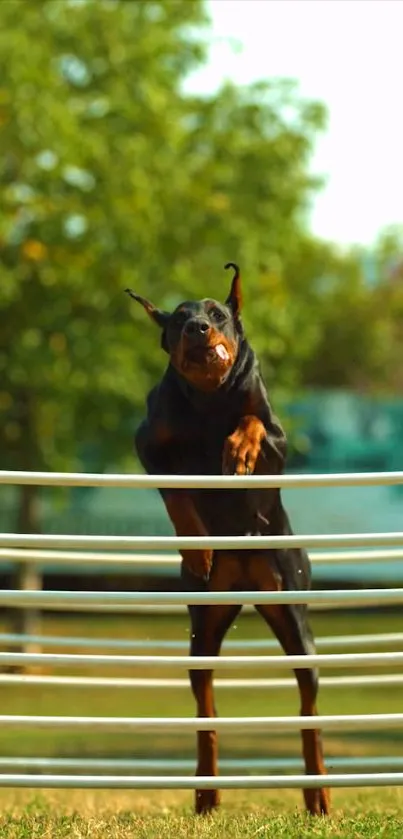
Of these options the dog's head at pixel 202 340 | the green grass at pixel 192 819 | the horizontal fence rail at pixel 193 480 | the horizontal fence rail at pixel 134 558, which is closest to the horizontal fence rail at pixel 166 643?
the horizontal fence rail at pixel 134 558

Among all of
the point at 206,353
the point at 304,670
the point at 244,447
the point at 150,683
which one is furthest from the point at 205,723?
the point at 150,683

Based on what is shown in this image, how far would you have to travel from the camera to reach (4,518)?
1005 inches

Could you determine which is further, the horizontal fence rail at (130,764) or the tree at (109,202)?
the tree at (109,202)

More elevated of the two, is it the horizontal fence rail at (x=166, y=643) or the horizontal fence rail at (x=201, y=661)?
the horizontal fence rail at (x=166, y=643)

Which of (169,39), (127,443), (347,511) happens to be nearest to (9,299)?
(127,443)

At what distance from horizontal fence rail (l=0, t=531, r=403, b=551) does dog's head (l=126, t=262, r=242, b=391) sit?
73 centimetres

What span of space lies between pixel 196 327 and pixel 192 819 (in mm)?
1748

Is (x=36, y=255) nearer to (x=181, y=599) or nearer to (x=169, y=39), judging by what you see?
(x=169, y=39)

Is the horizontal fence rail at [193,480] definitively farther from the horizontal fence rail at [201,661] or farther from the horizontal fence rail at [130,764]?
the horizontal fence rail at [130,764]

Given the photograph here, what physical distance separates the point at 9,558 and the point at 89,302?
14.7 metres

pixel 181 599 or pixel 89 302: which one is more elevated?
pixel 89 302

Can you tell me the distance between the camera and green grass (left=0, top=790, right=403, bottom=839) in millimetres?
5598

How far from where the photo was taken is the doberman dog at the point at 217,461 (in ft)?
19.9

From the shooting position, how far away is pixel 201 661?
5496 millimetres
